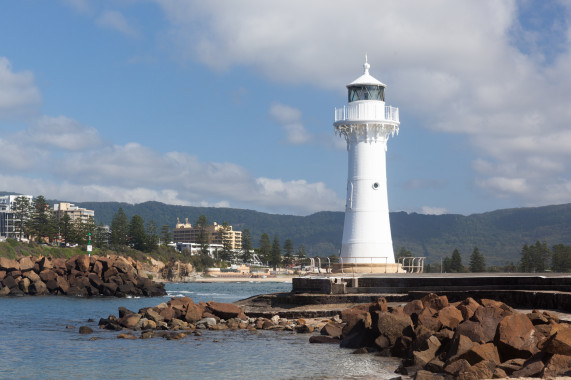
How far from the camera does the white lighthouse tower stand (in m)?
36.4

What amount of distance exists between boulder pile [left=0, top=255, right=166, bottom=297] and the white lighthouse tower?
29811 millimetres

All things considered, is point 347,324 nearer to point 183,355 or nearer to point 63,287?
point 183,355

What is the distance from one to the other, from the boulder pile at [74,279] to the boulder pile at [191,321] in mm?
31842

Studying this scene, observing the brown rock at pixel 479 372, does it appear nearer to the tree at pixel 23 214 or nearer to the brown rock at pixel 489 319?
the brown rock at pixel 489 319

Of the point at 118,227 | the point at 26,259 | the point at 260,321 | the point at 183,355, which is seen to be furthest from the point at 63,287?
the point at 118,227

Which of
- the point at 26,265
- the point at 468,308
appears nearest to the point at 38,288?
the point at 26,265

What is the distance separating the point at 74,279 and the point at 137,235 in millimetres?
74365

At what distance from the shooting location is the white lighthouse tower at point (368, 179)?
36.4 m

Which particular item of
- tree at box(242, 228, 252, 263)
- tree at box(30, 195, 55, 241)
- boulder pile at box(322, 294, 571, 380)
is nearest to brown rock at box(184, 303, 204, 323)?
boulder pile at box(322, 294, 571, 380)

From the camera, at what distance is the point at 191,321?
93.1 feet

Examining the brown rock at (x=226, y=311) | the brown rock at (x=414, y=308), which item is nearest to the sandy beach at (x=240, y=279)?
the brown rock at (x=226, y=311)

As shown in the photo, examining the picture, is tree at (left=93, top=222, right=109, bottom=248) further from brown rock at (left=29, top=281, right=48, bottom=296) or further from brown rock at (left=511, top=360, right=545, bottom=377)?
brown rock at (left=511, top=360, right=545, bottom=377)

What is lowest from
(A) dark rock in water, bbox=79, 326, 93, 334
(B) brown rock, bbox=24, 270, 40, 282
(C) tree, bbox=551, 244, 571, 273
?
(A) dark rock in water, bbox=79, 326, 93, 334

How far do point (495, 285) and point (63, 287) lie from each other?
138 ft
